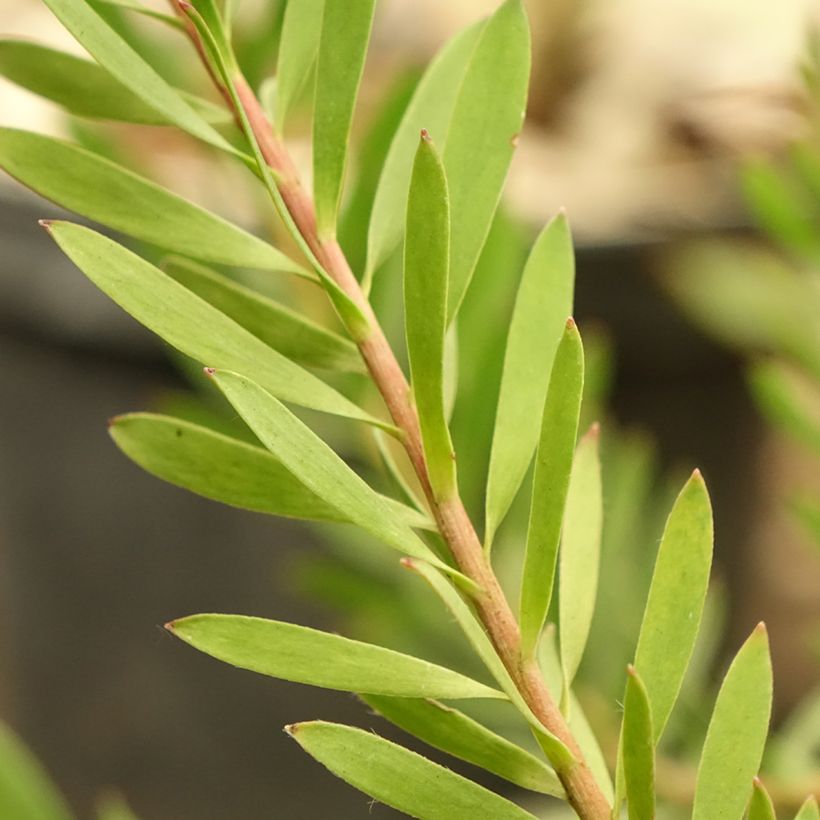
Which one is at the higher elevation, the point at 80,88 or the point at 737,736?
the point at 80,88

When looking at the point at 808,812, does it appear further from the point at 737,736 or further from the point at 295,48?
the point at 295,48

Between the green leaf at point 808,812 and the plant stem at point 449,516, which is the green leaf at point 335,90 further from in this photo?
the green leaf at point 808,812

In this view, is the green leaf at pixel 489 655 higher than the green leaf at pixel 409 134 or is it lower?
lower

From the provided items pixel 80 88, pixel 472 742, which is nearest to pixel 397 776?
pixel 472 742

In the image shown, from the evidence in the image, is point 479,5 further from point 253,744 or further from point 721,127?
point 253,744

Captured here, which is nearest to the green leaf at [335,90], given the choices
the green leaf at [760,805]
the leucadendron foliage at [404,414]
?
the leucadendron foliage at [404,414]

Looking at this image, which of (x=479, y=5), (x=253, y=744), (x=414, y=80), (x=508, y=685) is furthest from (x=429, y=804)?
(x=479, y=5)
